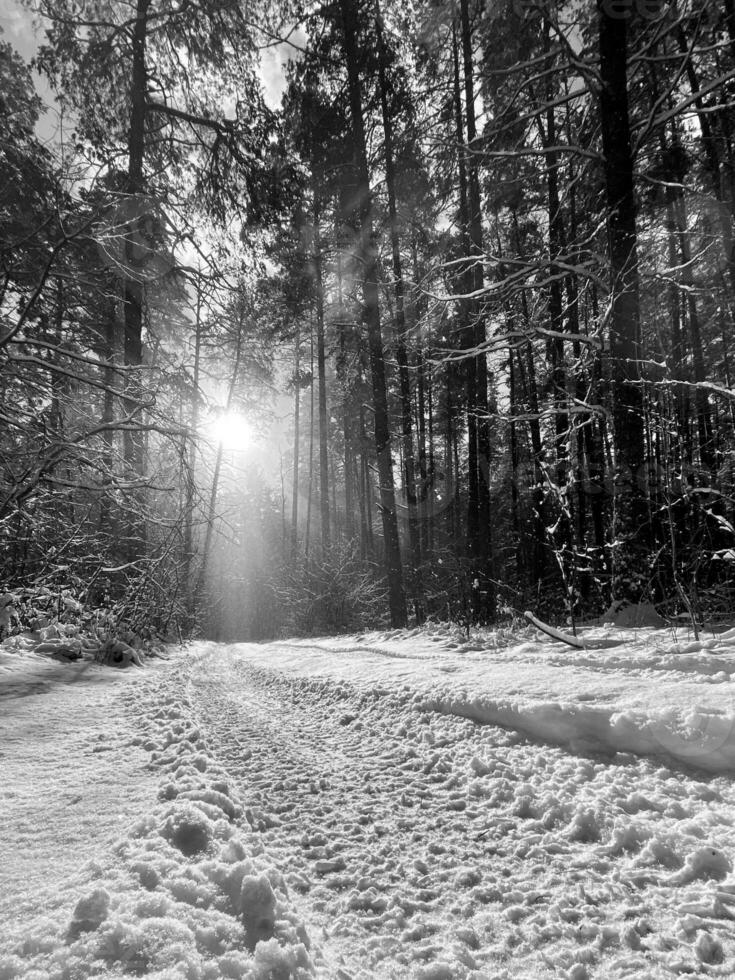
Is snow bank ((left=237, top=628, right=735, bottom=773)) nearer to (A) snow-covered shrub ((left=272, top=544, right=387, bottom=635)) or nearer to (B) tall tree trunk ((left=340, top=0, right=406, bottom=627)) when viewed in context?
(B) tall tree trunk ((left=340, top=0, right=406, bottom=627))

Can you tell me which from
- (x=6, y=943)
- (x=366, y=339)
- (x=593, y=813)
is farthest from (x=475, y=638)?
(x=366, y=339)

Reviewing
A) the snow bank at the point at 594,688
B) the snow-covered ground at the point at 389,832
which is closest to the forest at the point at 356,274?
the snow bank at the point at 594,688

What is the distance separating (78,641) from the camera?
411cm

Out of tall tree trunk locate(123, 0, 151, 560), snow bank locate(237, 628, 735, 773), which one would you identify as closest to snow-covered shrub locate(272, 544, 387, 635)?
tall tree trunk locate(123, 0, 151, 560)

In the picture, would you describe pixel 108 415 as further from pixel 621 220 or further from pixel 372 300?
pixel 372 300

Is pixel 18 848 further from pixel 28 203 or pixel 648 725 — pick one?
pixel 28 203

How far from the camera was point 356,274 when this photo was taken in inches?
415

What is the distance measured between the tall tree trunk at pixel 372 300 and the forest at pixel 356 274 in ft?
0.25

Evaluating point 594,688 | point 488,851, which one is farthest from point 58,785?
point 594,688

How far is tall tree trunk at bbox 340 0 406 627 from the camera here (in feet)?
30.0

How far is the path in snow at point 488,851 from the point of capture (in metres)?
1.06

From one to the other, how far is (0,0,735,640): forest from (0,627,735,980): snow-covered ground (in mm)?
1859

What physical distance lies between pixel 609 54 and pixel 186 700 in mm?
7532

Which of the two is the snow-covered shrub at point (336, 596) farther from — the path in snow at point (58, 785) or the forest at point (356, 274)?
the path in snow at point (58, 785)
